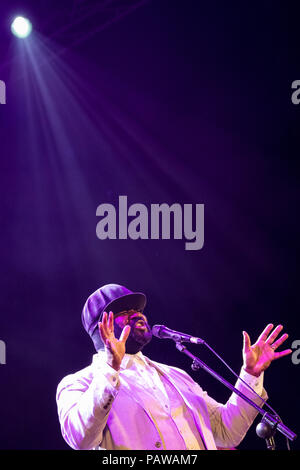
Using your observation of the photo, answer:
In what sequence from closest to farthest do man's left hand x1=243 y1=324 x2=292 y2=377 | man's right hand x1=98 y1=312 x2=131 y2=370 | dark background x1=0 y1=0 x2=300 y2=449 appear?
man's right hand x1=98 y1=312 x2=131 y2=370 < man's left hand x1=243 y1=324 x2=292 y2=377 < dark background x1=0 y1=0 x2=300 y2=449

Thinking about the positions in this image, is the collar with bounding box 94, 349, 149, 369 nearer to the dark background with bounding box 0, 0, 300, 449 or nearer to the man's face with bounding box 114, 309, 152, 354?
the man's face with bounding box 114, 309, 152, 354

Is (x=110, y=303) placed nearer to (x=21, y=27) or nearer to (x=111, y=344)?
(x=111, y=344)

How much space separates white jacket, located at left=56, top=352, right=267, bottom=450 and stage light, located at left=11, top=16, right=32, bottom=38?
3.02 meters

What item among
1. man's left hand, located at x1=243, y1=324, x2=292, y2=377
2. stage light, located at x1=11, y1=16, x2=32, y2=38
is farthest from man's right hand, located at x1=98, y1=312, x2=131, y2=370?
stage light, located at x1=11, y1=16, x2=32, y2=38

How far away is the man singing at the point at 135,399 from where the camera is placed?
220 cm

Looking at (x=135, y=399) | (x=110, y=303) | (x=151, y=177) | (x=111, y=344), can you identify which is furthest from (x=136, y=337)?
(x=151, y=177)

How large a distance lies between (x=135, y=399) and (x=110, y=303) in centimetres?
51

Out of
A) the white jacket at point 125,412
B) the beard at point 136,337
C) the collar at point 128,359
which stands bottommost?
the white jacket at point 125,412

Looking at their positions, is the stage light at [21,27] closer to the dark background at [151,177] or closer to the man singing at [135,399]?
the dark background at [151,177]

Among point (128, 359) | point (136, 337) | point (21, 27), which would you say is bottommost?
point (128, 359)

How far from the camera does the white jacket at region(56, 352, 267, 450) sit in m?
2.19

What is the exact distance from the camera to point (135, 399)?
7.96ft

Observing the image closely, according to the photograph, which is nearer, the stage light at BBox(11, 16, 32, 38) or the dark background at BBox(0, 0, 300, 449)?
the dark background at BBox(0, 0, 300, 449)

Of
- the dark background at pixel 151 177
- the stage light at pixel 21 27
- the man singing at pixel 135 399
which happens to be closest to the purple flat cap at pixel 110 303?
the man singing at pixel 135 399
